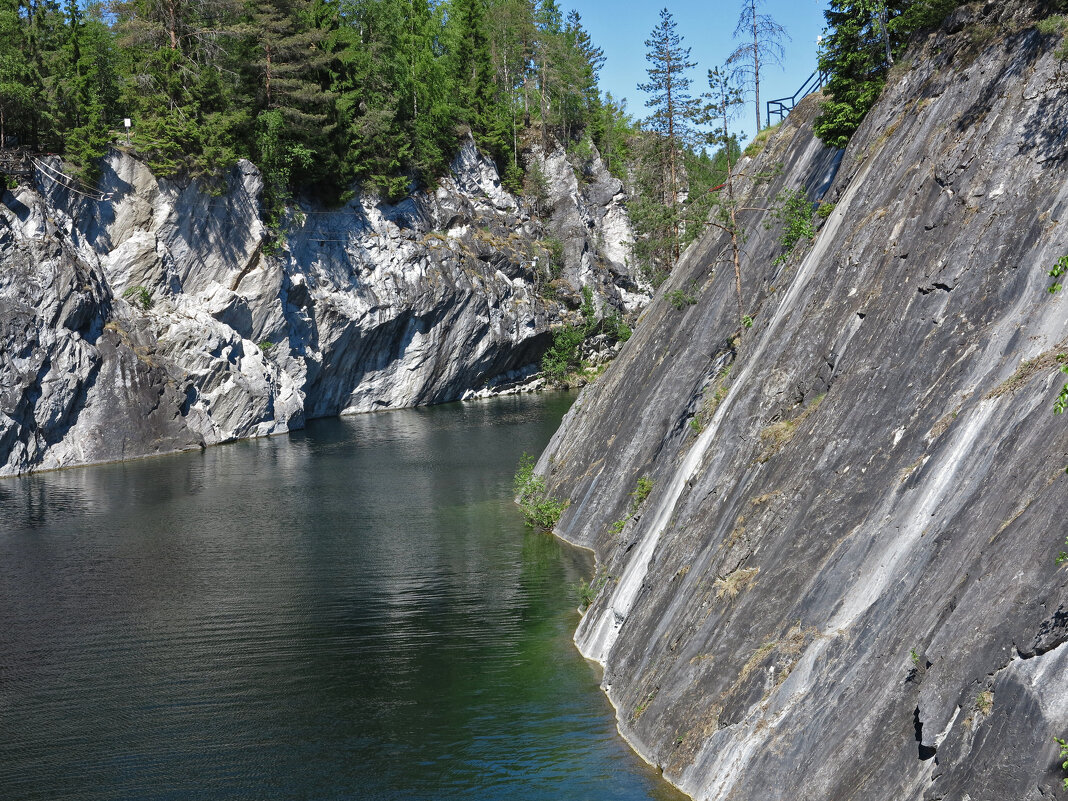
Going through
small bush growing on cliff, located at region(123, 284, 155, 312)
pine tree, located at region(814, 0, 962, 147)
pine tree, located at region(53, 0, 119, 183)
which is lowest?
small bush growing on cliff, located at region(123, 284, 155, 312)

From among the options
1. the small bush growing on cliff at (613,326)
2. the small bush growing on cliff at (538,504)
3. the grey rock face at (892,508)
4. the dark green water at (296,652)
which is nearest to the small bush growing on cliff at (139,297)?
the dark green water at (296,652)

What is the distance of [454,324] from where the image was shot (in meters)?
71.9

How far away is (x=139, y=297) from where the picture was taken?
5300 centimetres

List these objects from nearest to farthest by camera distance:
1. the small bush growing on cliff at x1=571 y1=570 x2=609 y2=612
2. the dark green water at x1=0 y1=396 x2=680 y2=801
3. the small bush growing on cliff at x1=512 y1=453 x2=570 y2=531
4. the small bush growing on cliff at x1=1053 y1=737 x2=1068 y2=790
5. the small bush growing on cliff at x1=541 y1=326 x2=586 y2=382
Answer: the small bush growing on cliff at x1=1053 y1=737 x2=1068 y2=790 < the dark green water at x1=0 y1=396 x2=680 y2=801 < the small bush growing on cliff at x1=571 y1=570 x2=609 y2=612 < the small bush growing on cliff at x1=512 y1=453 x2=570 y2=531 < the small bush growing on cliff at x1=541 y1=326 x2=586 y2=382

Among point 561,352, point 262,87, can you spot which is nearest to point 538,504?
point 262,87

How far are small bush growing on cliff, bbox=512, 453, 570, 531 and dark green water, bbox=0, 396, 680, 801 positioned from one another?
0.73 m

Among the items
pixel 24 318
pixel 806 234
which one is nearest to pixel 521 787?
pixel 806 234

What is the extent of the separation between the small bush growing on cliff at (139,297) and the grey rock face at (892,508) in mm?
43033

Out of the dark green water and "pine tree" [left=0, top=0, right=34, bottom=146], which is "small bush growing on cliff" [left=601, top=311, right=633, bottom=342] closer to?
the dark green water

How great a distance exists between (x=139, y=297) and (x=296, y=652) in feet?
132

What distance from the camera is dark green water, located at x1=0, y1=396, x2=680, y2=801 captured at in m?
14.4

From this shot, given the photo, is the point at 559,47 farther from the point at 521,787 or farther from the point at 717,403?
the point at 521,787

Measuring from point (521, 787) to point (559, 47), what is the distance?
87781mm

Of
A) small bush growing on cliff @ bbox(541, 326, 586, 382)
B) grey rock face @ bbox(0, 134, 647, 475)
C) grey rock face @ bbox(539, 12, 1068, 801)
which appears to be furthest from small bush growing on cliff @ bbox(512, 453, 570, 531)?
small bush growing on cliff @ bbox(541, 326, 586, 382)
